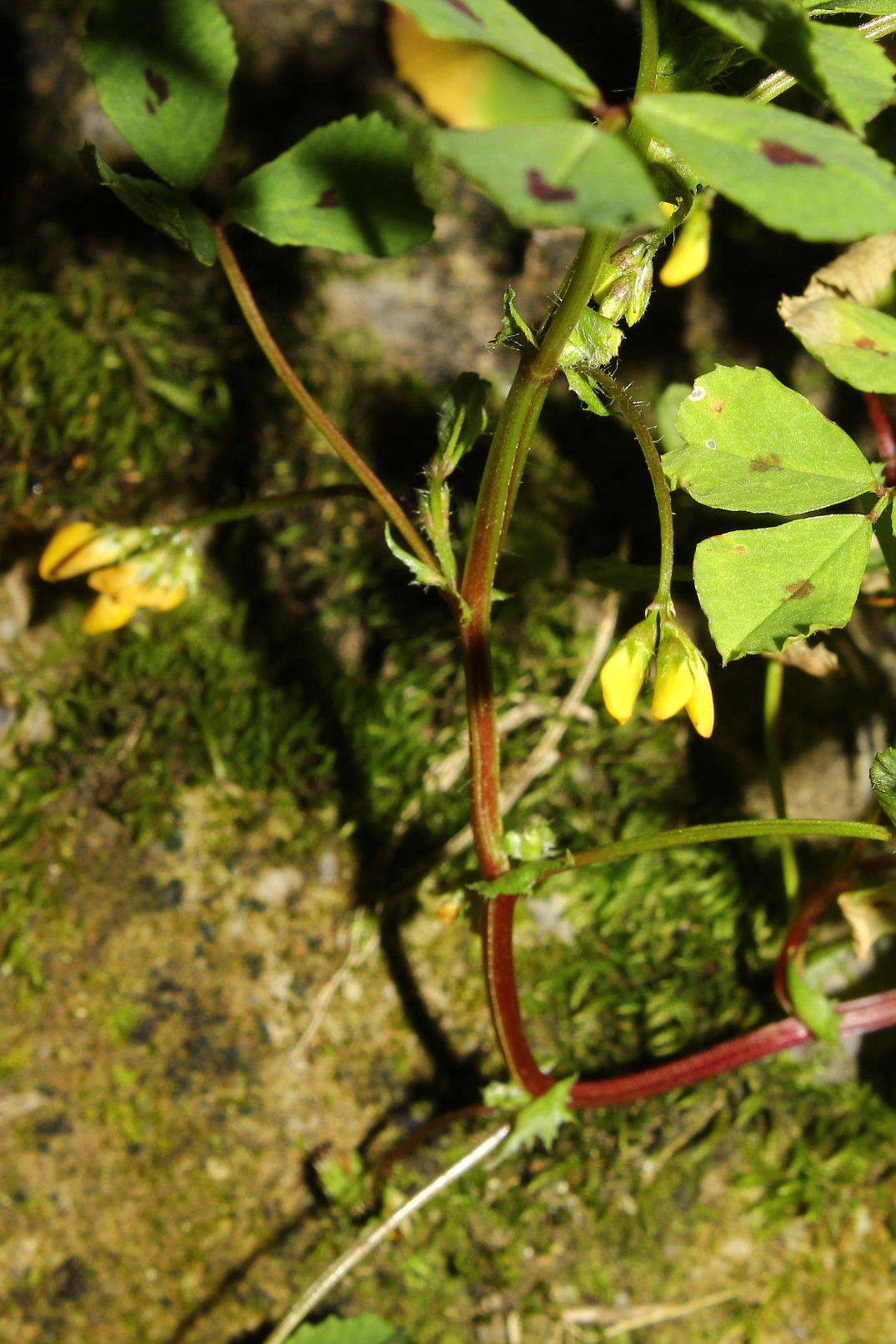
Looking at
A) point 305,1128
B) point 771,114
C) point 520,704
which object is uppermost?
point 771,114

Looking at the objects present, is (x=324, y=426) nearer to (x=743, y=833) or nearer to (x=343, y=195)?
(x=343, y=195)

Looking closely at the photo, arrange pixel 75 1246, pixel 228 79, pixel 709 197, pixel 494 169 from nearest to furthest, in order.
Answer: pixel 494 169, pixel 228 79, pixel 709 197, pixel 75 1246

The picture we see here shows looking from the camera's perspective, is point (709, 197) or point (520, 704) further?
point (520, 704)

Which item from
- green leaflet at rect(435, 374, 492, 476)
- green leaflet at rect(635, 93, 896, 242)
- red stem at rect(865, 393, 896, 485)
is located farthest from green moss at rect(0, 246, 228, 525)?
green leaflet at rect(635, 93, 896, 242)

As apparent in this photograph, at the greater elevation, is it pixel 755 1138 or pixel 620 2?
pixel 620 2

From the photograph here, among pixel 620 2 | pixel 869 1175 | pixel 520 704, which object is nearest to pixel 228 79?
pixel 520 704

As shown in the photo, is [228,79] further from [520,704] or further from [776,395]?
[520,704]

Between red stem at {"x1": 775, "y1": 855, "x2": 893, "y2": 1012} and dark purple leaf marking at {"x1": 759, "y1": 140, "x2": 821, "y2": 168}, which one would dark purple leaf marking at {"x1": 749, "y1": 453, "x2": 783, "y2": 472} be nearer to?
dark purple leaf marking at {"x1": 759, "y1": 140, "x2": 821, "y2": 168}
